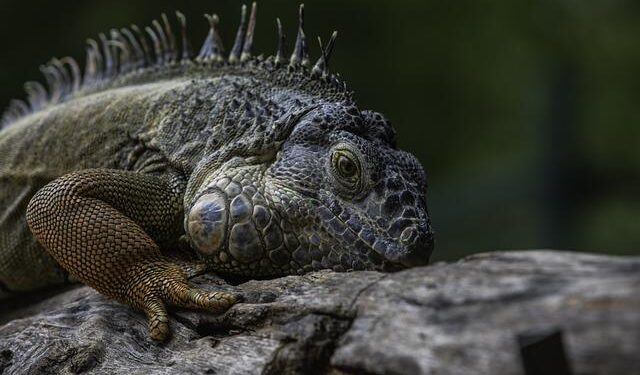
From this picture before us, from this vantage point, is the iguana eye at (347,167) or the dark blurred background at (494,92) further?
the dark blurred background at (494,92)

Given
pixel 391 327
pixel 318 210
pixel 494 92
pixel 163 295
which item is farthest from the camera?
pixel 494 92

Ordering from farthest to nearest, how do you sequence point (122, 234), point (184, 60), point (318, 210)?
point (184, 60)
point (122, 234)
point (318, 210)

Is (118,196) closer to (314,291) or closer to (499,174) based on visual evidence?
(314,291)

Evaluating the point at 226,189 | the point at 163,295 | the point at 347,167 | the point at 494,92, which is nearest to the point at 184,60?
the point at 226,189

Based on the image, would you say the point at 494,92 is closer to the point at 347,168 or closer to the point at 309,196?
the point at 347,168

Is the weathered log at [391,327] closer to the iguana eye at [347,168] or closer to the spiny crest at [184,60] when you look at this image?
the iguana eye at [347,168]

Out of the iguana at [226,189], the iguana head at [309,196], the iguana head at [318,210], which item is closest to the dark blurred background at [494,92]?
the iguana at [226,189]

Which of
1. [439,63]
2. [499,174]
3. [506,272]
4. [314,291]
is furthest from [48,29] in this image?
[506,272]
